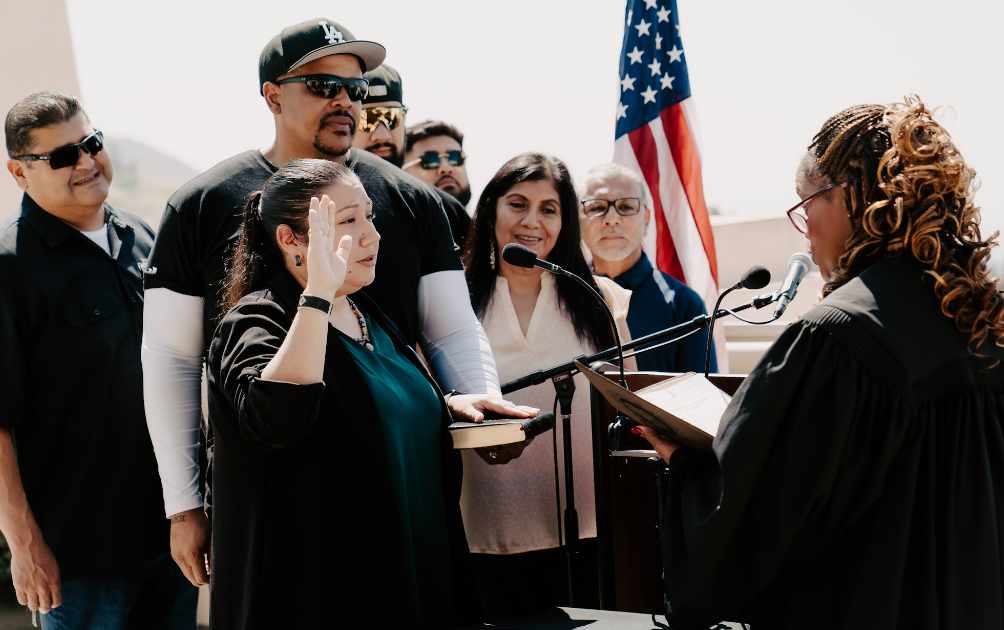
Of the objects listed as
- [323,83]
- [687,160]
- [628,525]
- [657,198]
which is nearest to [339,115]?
[323,83]

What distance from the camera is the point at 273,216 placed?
6.78 feet

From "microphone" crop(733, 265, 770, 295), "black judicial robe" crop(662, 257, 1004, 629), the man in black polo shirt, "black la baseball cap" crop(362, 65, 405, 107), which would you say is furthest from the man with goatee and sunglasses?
"black judicial robe" crop(662, 257, 1004, 629)

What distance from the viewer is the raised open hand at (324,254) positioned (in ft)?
5.97

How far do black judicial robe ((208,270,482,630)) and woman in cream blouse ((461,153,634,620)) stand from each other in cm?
98

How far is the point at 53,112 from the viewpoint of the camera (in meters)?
2.97

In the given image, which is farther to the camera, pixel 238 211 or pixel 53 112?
pixel 53 112

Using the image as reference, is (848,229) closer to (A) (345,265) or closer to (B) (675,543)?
(B) (675,543)

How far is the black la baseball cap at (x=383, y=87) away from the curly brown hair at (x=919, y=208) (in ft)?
8.50

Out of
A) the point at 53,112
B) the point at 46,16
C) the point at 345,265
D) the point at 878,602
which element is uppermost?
the point at 46,16

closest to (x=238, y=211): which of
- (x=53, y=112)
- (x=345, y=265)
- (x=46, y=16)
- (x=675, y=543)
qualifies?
(x=345, y=265)

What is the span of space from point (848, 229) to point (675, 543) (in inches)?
32.3

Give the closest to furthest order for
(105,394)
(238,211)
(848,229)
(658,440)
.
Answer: (848,229) → (658,440) → (238,211) → (105,394)

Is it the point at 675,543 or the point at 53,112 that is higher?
the point at 53,112

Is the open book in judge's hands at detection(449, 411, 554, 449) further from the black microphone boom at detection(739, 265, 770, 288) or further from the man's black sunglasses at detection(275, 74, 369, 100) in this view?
the man's black sunglasses at detection(275, 74, 369, 100)
